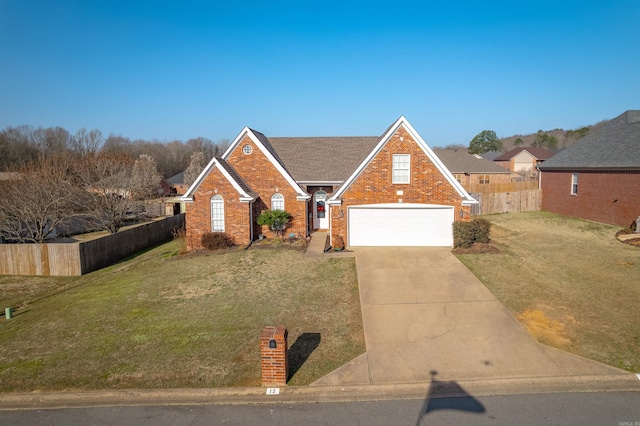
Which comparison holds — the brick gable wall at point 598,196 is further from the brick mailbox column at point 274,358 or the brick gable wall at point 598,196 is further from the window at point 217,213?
the brick mailbox column at point 274,358

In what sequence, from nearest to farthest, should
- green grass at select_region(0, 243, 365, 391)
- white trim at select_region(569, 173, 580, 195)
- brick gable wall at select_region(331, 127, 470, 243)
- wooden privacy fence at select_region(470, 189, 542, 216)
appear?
1. green grass at select_region(0, 243, 365, 391)
2. brick gable wall at select_region(331, 127, 470, 243)
3. white trim at select_region(569, 173, 580, 195)
4. wooden privacy fence at select_region(470, 189, 542, 216)

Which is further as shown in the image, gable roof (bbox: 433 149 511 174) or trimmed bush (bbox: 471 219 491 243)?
gable roof (bbox: 433 149 511 174)

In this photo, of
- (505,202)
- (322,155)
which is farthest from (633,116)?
(322,155)

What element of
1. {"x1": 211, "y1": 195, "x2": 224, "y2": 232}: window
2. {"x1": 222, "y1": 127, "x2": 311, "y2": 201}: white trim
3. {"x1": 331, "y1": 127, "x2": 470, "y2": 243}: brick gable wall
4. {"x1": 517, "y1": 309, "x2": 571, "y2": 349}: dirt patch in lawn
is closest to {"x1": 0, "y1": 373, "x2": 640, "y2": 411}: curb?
{"x1": 517, "y1": 309, "x2": 571, "y2": 349}: dirt patch in lawn

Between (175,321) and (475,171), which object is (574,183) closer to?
(475,171)

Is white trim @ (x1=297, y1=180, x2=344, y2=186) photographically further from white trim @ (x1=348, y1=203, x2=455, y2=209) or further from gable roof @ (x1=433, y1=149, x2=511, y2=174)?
gable roof @ (x1=433, y1=149, x2=511, y2=174)

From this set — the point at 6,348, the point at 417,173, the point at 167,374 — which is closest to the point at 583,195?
the point at 417,173
